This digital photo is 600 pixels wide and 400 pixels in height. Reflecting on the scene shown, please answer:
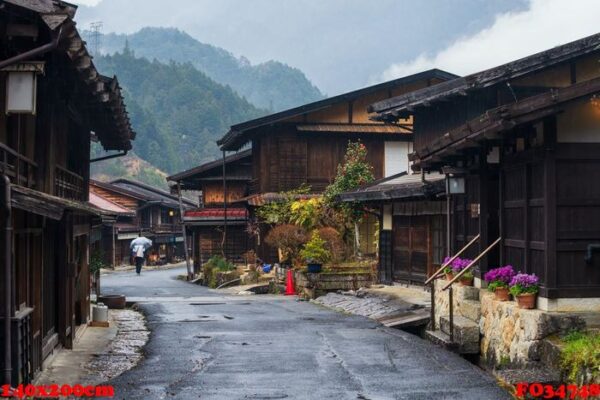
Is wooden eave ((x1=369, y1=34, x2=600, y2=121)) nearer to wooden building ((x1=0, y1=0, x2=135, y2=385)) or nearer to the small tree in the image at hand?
wooden building ((x1=0, y1=0, x2=135, y2=385))

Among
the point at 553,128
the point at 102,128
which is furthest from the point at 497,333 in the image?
the point at 102,128

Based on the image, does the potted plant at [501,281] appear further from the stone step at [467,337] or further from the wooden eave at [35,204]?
the wooden eave at [35,204]

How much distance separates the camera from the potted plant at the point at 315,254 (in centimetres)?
2875

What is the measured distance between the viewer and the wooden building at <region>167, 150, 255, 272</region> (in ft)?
150

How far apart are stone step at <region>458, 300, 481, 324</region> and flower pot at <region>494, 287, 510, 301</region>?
1.40m

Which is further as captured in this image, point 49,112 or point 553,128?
point 49,112

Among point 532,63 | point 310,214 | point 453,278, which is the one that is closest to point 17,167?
point 453,278

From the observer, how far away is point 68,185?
1722 cm

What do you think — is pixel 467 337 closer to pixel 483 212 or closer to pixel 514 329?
pixel 514 329

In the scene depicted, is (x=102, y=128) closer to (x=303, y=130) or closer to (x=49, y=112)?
(x=49, y=112)

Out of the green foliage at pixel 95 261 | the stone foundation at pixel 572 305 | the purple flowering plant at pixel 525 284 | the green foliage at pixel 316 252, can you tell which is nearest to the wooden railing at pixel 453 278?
the purple flowering plant at pixel 525 284

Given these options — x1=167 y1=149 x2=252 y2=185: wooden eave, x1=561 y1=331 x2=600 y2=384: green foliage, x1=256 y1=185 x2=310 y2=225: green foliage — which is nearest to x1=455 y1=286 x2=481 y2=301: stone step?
x1=561 y1=331 x2=600 y2=384: green foliage

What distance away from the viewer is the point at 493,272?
14109 millimetres

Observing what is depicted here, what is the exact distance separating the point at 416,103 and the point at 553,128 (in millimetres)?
12036
